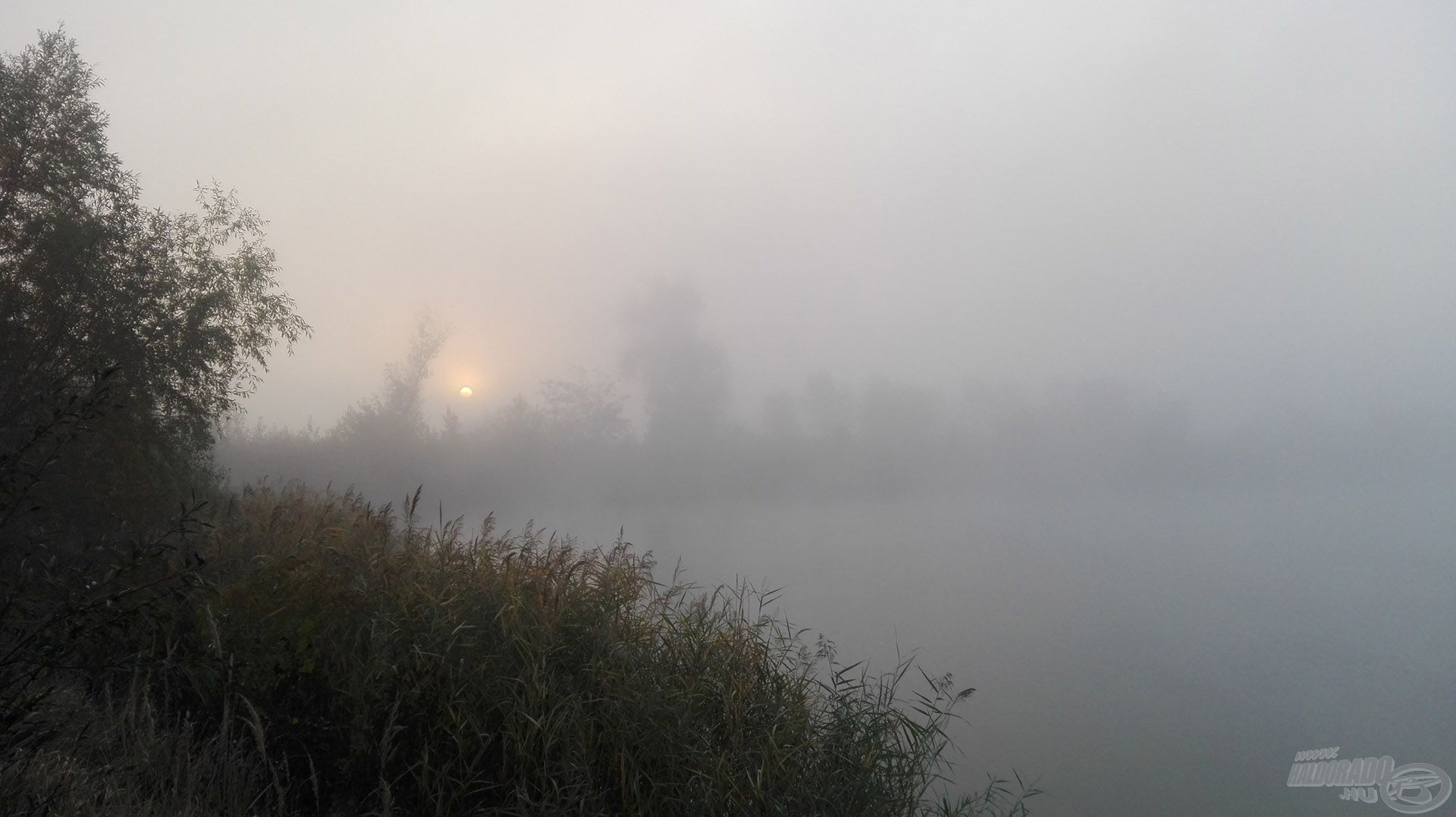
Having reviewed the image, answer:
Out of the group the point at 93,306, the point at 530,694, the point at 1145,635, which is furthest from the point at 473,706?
the point at 1145,635

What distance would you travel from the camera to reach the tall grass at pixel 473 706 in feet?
12.6

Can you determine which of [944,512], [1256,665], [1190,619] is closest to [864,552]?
[1190,619]

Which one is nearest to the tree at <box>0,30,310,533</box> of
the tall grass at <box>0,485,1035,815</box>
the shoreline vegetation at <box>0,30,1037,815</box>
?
the shoreline vegetation at <box>0,30,1037,815</box>

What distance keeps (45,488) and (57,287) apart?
326 centimetres

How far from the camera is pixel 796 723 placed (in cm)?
495

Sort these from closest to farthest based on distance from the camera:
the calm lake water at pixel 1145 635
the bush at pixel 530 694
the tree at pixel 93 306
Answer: the bush at pixel 530 694
the tree at pixel 93 306
the calm lake water at pixel 1145 635

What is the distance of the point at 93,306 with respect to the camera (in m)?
10.4

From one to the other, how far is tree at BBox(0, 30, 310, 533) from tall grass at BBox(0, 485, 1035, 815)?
6.07 meters

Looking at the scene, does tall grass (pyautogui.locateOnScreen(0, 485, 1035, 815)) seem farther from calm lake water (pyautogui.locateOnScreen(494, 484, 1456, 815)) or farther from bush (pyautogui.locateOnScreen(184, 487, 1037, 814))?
calm lake water (pyautogui.locateOnScreen(494, 484, 1456, 815))

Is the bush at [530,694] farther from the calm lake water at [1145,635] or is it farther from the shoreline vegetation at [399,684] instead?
the calm lake water at [1145,635]

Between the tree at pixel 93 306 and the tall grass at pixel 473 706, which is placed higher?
the tree at pixel 93 306

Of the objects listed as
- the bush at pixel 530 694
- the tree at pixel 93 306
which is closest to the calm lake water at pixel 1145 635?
the bush at pixel 530 694

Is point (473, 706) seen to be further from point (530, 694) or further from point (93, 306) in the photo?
point (93, 306)

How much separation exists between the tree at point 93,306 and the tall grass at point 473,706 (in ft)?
19.9
